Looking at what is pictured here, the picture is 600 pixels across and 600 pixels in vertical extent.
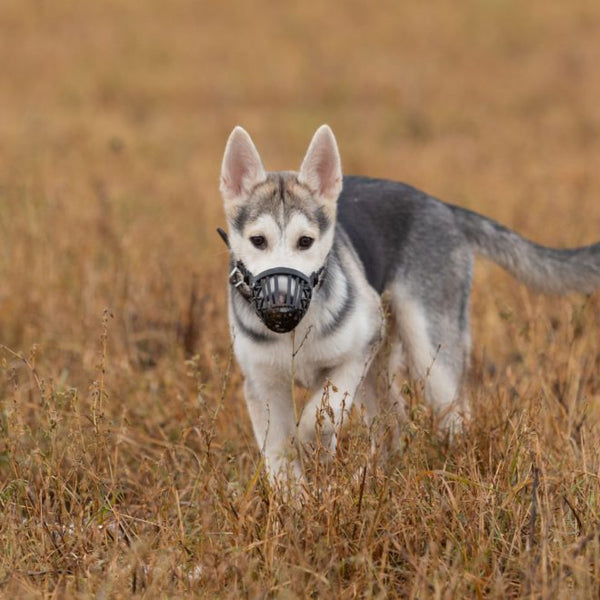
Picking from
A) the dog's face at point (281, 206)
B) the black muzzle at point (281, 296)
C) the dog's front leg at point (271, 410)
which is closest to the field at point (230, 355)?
the dog's front leg at point (271, 410)

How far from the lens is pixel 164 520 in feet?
12.7

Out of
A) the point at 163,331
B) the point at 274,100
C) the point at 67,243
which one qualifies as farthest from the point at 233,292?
the point at 274,100

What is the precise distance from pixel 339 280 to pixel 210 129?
9.33 meters

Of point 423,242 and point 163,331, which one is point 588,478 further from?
point 163,331

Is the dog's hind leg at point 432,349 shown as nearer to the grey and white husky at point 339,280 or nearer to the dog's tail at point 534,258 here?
the grey and white husky at point 339,280

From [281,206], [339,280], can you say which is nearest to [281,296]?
[281,206]

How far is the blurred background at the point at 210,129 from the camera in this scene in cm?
640

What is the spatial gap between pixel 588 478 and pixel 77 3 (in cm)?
1786

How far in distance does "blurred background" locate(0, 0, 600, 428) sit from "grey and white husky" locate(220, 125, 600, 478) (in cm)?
39

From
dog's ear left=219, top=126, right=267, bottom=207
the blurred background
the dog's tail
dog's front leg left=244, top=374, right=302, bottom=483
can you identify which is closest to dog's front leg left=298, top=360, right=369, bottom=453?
dog's front leg left=244, top=374, right=302, bottom=483

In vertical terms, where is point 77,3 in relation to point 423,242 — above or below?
above

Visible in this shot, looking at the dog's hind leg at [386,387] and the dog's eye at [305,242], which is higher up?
the dog's eye at [305,242]

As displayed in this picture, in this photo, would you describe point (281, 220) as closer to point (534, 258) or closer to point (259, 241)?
point (259, 241)

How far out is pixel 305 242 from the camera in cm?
392
